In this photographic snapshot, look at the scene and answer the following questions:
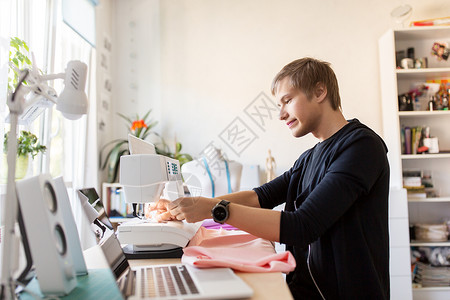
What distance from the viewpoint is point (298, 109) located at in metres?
1.40

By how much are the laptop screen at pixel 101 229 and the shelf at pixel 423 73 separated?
2.85 m

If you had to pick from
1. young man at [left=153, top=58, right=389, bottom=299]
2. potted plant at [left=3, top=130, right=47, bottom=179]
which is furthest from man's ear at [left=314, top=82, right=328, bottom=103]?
potted plant at [left=3, top=130, right=47, bottom=179]

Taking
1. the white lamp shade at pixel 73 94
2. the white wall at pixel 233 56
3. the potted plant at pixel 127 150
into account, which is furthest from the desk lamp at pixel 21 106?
the white wall at pixel 233 56

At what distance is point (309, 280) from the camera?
1311mm

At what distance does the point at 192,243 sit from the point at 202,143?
224 centimetres

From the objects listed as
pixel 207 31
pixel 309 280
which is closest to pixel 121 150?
pixel 207 31

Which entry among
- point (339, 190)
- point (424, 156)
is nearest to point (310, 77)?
point (339, 190)

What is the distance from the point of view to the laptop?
32.4 inches

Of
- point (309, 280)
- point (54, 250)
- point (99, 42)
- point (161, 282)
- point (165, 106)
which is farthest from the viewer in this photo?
point (165, 106)

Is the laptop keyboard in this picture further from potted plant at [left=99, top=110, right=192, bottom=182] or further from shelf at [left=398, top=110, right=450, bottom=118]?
shelf at [left=398, top=110, right=450, bottom=118]

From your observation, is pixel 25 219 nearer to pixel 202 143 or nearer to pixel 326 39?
pixel 202 143

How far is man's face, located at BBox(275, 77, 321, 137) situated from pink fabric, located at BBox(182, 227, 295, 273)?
0.47 meters

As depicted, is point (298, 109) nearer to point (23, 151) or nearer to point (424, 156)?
point (23, 151)

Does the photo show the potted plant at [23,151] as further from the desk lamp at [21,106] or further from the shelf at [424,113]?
the shelf at [424,113]
